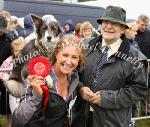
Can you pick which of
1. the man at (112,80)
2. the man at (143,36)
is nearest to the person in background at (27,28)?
the man at (143,36)

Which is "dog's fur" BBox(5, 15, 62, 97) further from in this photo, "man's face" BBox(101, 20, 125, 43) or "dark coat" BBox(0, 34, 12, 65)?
"dark coat" BBox(0, 34, 12, 65)

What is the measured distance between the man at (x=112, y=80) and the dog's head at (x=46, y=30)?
0.37 metres

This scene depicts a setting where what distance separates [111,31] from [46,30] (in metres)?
0.57

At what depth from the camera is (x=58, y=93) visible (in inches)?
113

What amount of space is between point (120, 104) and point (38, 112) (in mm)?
935

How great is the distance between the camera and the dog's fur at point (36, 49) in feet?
10.2

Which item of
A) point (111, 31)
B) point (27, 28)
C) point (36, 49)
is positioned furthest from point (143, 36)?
point (36, 49)

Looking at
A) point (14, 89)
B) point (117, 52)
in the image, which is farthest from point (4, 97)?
point (117, 52)

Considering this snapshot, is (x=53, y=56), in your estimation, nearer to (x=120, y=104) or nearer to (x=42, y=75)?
(x=42, y=75)

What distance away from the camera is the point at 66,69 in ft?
9.57

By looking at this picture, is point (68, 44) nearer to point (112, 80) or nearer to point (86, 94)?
point (86, 94)

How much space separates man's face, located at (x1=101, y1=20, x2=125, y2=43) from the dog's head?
0.41 m

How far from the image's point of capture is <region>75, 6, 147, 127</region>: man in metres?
3.36

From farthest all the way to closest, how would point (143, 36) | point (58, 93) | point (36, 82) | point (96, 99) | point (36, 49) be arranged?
Answer: point (143, 36), point (96, 99), point (36, 49), point (58, 93), point (36, 82)
